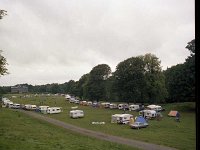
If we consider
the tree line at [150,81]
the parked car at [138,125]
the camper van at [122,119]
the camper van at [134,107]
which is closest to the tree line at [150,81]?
the tree line at [150,81]

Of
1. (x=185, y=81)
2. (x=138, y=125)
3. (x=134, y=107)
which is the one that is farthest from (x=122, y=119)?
(x=185, y=81)

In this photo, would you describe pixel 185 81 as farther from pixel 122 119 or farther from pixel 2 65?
pixel 2 65

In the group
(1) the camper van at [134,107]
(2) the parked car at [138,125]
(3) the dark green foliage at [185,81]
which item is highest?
(3) the dark green foliage at [185,81]

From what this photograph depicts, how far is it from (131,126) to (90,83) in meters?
57.9

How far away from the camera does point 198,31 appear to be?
2344 millimetres

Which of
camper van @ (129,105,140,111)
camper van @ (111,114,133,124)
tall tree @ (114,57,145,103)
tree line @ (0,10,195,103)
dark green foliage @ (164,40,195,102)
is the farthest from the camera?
tall tree @ (114,57,145,103)

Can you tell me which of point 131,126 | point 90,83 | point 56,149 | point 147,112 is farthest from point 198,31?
point 90,83

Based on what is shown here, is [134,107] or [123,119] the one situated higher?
[134,107]

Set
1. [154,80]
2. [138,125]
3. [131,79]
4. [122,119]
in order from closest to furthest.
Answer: [138,125] < [122,119] < [154,80] < [131,79]

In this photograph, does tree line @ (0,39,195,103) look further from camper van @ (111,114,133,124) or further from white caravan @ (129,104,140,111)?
camper van @ (111,114,133,124)

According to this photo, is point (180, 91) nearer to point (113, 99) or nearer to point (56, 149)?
point (113, 99)

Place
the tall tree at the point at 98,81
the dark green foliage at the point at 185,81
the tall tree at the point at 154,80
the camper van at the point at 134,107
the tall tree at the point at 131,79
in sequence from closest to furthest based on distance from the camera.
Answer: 1. the dark green foliage at the point at 185,81
2. the camper van at the point at 134,107
3. the tall tree at the point at 154,80
4. the tall tree at the point at 131,79
5. the tall tree at the point at 98,81

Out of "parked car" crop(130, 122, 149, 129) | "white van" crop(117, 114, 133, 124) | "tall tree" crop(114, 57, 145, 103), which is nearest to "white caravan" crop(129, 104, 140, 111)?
"tall tree" crop(114, 57, 145, 103)

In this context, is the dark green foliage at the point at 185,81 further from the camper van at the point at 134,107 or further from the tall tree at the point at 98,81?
the tall tree at the point at 98,81
